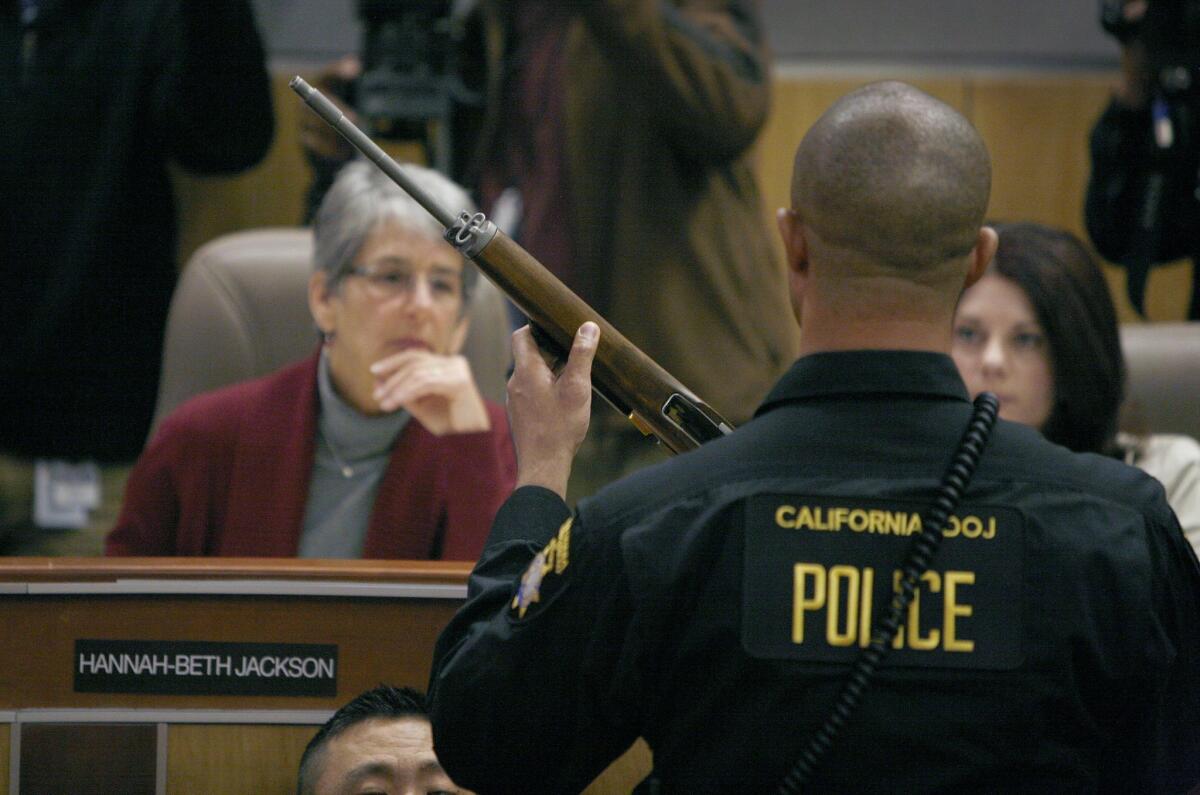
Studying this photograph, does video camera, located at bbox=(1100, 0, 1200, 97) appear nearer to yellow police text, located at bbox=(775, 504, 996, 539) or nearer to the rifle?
the rifle

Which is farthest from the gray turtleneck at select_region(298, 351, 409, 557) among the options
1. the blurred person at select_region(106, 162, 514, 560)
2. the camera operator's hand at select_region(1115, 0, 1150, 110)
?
the camera operator's hand at select_region(1115, 0, 1150, 110)

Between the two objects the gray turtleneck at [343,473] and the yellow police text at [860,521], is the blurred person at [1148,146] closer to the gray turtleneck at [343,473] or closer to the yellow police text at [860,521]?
the gray turtleneck at [343,473]

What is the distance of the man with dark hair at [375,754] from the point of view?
142 centimetres

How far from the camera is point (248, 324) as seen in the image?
7.96ft

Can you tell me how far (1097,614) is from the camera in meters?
0.97

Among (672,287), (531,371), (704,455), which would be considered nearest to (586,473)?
(672,287)

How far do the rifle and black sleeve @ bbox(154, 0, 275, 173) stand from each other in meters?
1.47

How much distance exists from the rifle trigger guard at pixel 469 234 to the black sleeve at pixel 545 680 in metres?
0.29

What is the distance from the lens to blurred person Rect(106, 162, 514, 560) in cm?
205

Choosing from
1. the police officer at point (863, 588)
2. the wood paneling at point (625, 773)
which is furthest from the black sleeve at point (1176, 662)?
the wood paneling at point (625, 773)

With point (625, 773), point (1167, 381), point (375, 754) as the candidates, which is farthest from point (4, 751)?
point (1167, 381)

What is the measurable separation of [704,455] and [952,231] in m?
0.20

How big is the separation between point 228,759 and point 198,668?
0.09 meters

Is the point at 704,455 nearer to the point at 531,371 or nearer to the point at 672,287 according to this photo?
the point at 531,371
